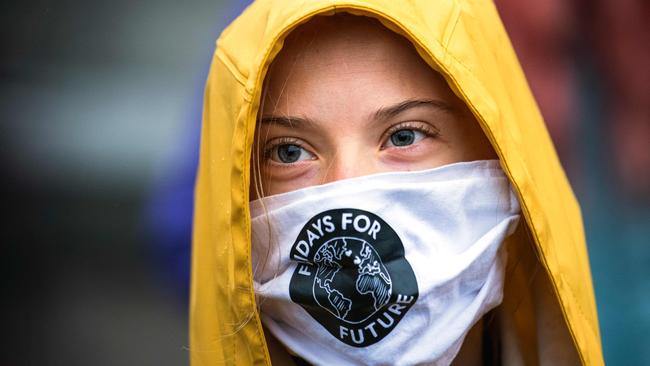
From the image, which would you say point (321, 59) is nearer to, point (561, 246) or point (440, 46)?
point (440, 46)

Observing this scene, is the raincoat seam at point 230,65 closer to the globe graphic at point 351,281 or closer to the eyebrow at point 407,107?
the eyebrow at point 407,107

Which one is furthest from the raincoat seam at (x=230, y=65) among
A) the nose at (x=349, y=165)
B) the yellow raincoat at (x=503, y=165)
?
the nose at (x=349, y=165)

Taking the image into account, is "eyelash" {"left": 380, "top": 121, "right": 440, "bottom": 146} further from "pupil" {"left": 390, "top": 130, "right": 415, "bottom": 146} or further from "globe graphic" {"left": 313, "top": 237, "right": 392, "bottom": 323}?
"globe graphic" {"left": 313, "top": 237, "right": 392, "bottom": 323}

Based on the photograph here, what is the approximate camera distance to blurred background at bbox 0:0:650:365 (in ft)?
10.9

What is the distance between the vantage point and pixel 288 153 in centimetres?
198

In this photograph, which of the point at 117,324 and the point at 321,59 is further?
the point at 117,324

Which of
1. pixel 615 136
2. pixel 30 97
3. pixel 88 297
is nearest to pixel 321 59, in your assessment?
pixel 615 136

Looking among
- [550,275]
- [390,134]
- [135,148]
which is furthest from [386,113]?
[135,148]

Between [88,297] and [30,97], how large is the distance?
1.11 m

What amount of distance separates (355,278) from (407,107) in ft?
1.26

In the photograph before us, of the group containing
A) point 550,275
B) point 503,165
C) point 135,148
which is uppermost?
point 135,148

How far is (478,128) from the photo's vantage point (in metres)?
2.02

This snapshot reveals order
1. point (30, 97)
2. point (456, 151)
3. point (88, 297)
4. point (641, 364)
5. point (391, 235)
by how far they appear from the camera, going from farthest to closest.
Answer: point (88, 297), point (30, 97), point (641, 364), point (456, 151), point (391, 235)

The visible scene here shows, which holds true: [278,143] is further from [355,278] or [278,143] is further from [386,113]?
[355,278]
